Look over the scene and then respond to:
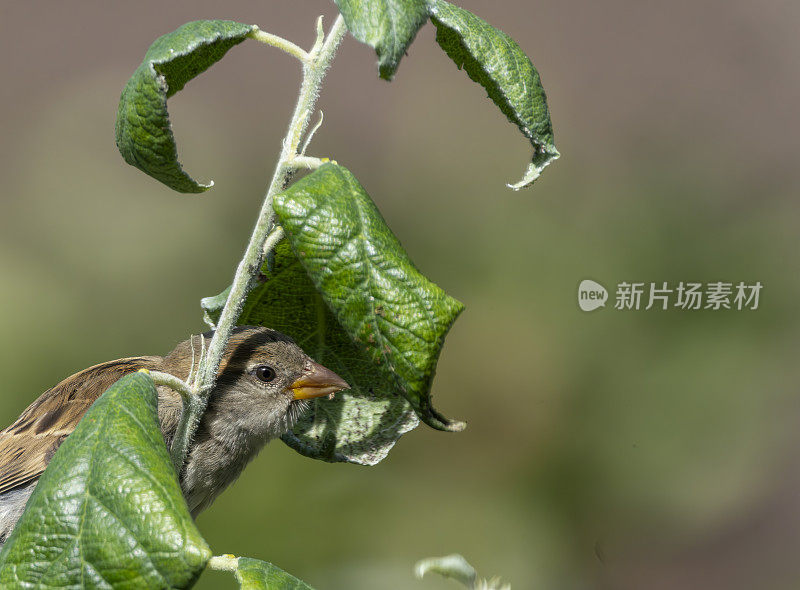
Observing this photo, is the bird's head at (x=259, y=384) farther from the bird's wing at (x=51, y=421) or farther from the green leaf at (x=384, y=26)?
the green leaf at (x=384, y=26)

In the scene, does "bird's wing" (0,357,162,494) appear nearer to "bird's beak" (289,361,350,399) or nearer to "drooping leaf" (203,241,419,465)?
"bird's beak" (289,361,350,399)

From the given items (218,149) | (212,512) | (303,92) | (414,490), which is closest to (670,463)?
(414,490)

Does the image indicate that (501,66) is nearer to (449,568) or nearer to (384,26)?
(384,26)

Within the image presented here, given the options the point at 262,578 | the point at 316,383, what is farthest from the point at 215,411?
the point at 262,578

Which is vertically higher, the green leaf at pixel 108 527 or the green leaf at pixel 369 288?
the green leaf at pixel 369 288

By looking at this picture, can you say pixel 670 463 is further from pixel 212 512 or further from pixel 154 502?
pixel 154 502

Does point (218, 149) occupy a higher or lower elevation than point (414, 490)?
higher

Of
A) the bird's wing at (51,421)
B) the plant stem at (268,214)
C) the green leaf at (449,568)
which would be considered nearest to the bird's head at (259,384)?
Result: the bird's wing at (51,421)
